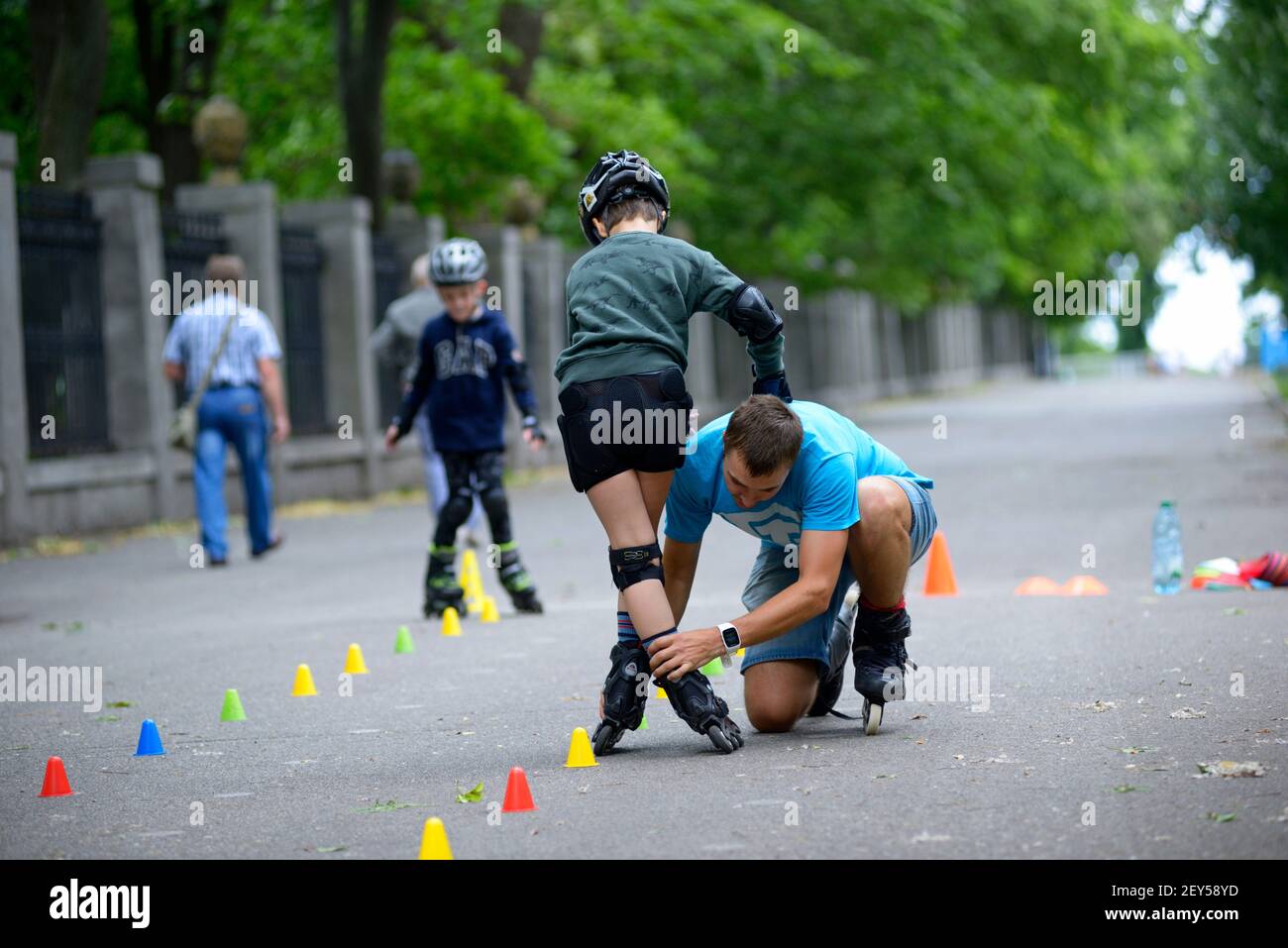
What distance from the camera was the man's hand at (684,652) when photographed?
586 centimetres

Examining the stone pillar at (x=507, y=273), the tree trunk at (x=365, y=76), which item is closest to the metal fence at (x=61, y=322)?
the tree trunk at (x=365, y=76)

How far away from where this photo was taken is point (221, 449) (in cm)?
1416

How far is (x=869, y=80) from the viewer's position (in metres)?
31.2

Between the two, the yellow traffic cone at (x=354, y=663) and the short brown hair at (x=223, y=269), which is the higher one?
the short brown hair at (x=223, y=269)

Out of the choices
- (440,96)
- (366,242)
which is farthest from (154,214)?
(440,96)

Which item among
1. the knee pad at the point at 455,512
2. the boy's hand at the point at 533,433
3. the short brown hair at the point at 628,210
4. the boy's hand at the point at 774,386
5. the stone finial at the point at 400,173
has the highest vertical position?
the stone finial at the point at 400,173

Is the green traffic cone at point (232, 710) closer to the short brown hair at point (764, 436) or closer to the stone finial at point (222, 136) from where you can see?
the short brown hair at point (764, 436)

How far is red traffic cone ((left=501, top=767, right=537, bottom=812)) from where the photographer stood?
5.39m

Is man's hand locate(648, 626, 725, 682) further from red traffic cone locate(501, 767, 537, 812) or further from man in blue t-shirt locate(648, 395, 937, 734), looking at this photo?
red traffic cone locate(501, 767, 537, 812)

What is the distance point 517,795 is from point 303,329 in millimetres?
16108

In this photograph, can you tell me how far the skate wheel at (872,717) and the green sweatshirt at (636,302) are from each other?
3.91 ft

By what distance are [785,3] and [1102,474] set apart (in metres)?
14.0

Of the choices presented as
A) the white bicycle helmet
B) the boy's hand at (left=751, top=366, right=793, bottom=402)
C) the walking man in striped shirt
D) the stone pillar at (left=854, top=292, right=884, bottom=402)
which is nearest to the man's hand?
the boy's hand at (left=751, top=366, right=793, bottom=402)
